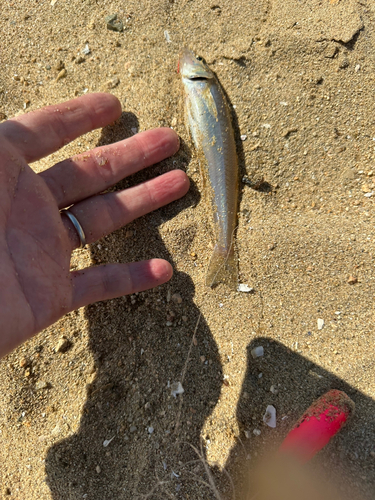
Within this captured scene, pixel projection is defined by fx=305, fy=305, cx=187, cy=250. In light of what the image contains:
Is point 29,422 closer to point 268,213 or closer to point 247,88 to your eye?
point 268,213

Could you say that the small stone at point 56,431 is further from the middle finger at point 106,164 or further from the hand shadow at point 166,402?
the middle finger at point 106,164

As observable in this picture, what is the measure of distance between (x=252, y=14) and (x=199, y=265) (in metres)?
2.05

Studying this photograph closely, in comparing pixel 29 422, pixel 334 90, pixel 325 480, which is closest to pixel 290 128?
pixel 334 90

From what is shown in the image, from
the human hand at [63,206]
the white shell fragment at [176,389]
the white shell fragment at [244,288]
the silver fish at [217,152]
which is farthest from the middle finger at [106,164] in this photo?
the white shell fragment at [176,389]

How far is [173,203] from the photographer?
2457 mm

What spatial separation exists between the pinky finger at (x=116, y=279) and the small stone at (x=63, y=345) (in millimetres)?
425

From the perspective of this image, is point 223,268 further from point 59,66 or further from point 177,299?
point 59,66

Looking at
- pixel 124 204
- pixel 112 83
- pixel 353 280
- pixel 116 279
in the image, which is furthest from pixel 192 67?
pixel 353 280

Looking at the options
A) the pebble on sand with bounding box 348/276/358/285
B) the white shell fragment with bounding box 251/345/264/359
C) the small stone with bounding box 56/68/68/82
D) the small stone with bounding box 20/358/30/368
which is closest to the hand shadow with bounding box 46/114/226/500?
the white shell fragment with bounding box 251/345/264/359

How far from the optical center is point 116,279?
2.14 m

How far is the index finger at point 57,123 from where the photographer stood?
2.08 m

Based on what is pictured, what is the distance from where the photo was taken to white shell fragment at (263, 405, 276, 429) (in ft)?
6.78

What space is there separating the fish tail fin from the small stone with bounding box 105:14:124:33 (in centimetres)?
202

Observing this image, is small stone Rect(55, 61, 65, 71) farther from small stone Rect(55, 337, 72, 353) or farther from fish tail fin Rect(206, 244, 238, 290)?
small stone Rect(55, 337, 72, 353)
